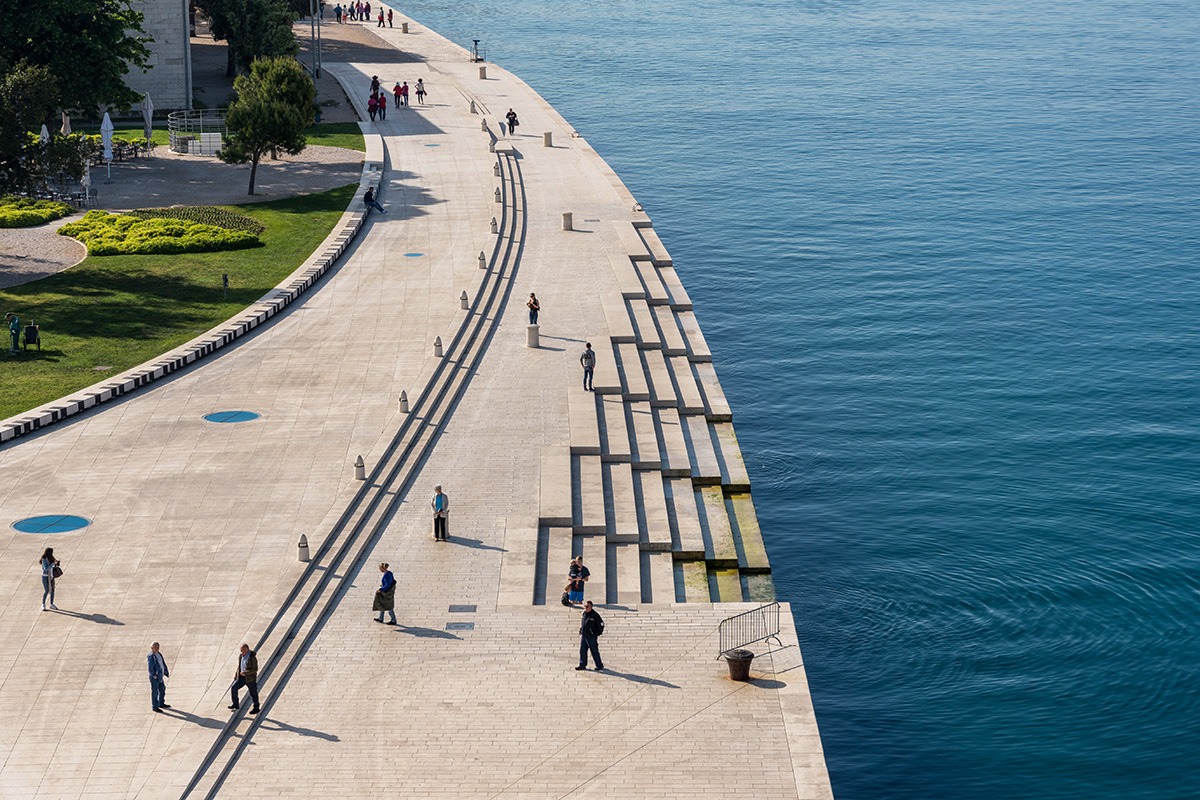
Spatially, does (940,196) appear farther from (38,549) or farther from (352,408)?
(38,549)

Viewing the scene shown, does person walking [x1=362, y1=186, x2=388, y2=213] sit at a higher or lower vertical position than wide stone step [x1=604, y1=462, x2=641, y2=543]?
higher

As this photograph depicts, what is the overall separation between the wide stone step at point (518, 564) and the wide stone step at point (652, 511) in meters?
3.22

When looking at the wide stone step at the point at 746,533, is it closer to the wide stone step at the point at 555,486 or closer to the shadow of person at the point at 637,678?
the wide stone step at the point at 555,486

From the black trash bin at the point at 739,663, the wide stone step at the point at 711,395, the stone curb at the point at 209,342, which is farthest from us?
the wide stone step at the point at 711,395

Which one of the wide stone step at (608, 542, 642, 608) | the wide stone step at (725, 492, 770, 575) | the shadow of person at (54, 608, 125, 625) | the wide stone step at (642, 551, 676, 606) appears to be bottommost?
the wide stone step at (725, 492, 770, 575)

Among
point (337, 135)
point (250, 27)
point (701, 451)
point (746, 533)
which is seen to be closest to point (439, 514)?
point (746, 533)

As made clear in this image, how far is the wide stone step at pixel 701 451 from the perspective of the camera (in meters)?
44.5

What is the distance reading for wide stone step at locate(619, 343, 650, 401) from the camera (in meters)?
47.9

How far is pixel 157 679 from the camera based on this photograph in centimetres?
2850

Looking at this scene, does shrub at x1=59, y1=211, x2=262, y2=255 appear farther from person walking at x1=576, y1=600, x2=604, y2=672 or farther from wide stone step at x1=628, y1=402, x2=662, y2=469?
person walking at x1=576, y1=600, x2=604, y2=672

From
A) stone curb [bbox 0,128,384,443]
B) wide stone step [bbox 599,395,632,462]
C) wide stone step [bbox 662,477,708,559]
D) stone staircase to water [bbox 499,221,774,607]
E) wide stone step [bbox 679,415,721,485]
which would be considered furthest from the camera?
wide stone step [bbox 679,415,721,485]

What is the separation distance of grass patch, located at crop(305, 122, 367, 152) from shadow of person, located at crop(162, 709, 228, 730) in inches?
2202

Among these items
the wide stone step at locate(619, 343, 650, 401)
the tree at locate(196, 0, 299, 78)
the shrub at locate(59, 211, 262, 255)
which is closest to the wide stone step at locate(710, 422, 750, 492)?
the wide stone step at locate(619, 343, 650, 401)

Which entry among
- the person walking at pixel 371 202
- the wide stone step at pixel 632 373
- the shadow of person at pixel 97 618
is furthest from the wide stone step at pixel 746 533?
the person walking at pixel 371 202
